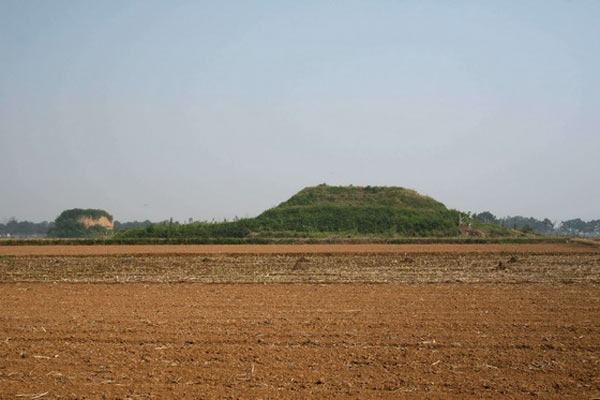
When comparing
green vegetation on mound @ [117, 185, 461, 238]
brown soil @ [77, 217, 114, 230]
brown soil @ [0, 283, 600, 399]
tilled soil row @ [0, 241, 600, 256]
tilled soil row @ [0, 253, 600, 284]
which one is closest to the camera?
brown soil @ [0, 283, 600, 399]

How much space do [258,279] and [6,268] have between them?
15.0 m

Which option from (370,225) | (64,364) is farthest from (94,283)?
(370,225)

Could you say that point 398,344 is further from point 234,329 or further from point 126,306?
point 126,306

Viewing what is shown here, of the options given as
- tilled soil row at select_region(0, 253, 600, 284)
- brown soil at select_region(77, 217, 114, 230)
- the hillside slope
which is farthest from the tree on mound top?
tilled soil row at select_region(0, 253, 600, 284)

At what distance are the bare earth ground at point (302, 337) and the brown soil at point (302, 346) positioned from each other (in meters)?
0.04

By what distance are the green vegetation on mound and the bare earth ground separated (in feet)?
142

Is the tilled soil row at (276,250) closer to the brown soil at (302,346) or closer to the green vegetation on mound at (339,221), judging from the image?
the green vegetation on mound at (339,221)

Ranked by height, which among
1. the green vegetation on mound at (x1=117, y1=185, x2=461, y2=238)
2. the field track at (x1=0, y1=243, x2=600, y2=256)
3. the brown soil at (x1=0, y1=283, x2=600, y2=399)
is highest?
the green vegetation on mound at (x1=117, y1=185, x2=461, y2=238)

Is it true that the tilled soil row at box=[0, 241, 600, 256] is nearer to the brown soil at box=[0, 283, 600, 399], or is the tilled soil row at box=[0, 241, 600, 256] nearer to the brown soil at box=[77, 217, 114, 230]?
the brown soil at box=[0, 283, 600, 399]

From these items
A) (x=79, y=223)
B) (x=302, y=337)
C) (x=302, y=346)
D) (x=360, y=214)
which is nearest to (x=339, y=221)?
(x=360, y=214)

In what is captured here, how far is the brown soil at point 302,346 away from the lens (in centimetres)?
925

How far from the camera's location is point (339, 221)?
75.8 m

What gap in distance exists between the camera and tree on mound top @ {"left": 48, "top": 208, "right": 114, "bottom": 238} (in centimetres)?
13688

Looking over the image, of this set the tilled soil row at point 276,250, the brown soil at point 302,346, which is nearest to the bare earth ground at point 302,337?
the brown soil at point 302,346
